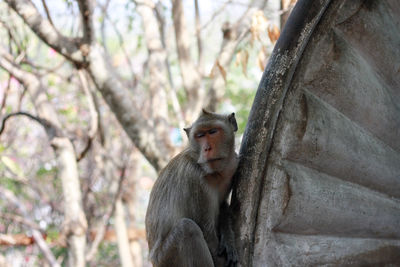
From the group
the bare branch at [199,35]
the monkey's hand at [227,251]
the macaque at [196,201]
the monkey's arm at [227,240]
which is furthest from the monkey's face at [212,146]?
the bare branch at [199,35]

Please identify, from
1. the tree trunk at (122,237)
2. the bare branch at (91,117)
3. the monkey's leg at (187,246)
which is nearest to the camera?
the monkey's leg at (187,246)

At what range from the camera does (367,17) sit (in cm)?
247

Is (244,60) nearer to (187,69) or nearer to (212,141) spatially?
(187,69)

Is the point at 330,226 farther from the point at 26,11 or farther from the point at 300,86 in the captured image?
the point at 26,11

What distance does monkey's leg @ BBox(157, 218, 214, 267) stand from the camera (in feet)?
9.57

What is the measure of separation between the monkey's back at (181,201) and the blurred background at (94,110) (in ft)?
4.86

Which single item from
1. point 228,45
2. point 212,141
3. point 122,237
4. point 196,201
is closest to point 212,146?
point 212,141

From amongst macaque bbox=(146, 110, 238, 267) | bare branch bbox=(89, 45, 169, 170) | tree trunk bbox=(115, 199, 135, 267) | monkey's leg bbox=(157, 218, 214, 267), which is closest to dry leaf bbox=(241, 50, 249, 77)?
bare branch bbox=(89, 45, 169, 170)

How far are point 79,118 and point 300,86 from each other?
7153 mm

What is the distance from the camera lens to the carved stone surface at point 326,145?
93.3 inches

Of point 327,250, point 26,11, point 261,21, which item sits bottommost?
point 327,250

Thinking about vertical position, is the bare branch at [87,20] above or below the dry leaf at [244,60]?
above

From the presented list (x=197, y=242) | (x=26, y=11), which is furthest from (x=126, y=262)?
(x=197, y=242)

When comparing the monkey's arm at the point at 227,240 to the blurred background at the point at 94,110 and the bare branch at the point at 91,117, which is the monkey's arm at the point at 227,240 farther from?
the bare branch at the point at 91,117
